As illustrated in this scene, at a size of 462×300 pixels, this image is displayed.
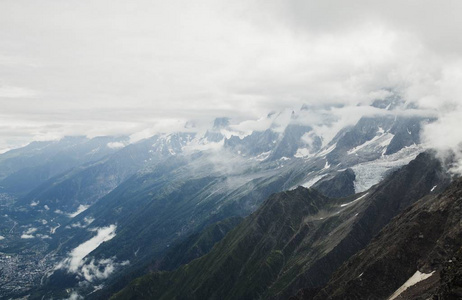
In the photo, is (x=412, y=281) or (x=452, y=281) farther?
(x=412, y=281)

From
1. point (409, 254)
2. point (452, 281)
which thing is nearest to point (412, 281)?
point (409, 254)

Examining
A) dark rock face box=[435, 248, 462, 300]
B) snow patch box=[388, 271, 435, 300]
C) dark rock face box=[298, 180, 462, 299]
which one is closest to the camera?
dark rock face box=[435, 248, 462, 300]

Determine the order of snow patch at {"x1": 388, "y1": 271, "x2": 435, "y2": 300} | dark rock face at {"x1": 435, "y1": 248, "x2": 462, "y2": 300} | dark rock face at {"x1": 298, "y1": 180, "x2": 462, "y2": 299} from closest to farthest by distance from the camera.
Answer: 1. dark rock face at {"x1": 435, "y1": 248, "x2": 462, "y2": 300}
2. snow patch at {"x1": 388, "y1": 271, "x2": 435, "y2": 300}
3. dark rock face at {"x1": 298, "y1": 180, "x2": 462, "y2": 299}

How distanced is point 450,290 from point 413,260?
82852mm

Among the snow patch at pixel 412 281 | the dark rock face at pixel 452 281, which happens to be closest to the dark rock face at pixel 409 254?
the snow patch at pixel 412 281

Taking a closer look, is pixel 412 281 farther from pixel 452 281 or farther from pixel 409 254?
pixel 452 281

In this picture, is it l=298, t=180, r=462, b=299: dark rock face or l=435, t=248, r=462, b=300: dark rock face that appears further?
l=298, t=180, r=462, b=299: dark rock face

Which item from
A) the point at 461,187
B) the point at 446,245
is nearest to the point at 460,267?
the point at 446,245

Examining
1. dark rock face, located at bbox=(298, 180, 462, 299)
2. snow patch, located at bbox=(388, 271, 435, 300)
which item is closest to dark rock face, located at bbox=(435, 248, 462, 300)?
dark rock face, located at bbox=(298, 180, 462, 299)

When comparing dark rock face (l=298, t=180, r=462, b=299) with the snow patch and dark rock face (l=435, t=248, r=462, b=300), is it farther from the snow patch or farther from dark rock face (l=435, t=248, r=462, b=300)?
dark rock face (l=435, t=248, r=462, b=300)

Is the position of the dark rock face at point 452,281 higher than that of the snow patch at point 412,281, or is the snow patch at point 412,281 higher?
the dark rock face at point 452,281

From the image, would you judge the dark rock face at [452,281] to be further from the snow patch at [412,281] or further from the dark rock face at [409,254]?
the snow patch at [412,281]

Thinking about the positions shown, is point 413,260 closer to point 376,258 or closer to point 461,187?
point 376,258

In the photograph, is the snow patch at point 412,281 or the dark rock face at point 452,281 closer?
the dark rock face at point 452,281
